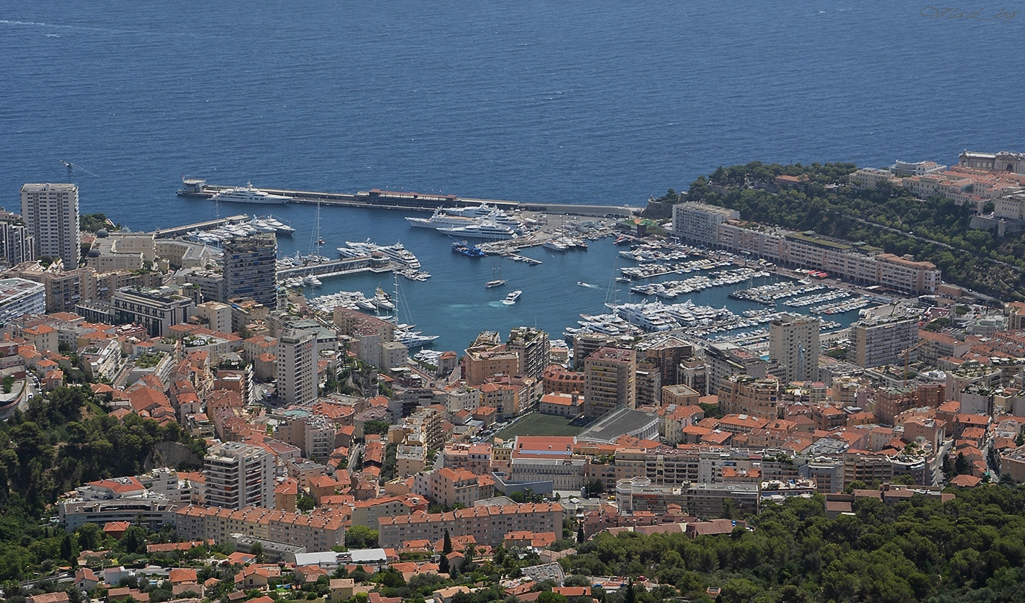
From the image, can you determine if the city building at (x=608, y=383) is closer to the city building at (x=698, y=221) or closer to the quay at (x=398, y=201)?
the city building at (x=698, y=221)

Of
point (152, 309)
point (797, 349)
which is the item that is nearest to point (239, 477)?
point (152, 309)

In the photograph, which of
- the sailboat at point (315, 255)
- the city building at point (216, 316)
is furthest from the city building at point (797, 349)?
the sailboat at point (315, 255)

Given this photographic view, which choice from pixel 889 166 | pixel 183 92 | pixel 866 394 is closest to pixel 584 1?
pixel 183 92

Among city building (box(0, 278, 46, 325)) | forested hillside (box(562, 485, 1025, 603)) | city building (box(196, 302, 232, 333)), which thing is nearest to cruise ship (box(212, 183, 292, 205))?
city building (box(196, 302, 232, 333))

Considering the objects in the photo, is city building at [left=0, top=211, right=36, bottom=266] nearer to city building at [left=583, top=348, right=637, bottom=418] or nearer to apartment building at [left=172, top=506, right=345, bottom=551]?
city building at [left=583, top=348, right=637, bottom=418]

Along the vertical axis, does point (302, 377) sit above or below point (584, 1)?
below

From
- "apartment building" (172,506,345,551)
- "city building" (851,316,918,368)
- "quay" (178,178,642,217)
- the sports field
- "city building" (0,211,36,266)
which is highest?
"city building" (0,211,36,266)

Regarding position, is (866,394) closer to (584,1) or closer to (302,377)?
(302,377)
